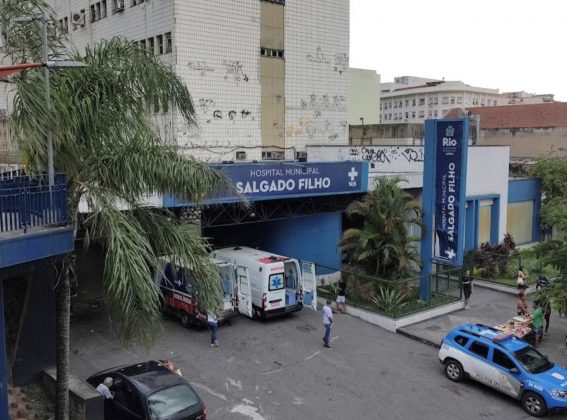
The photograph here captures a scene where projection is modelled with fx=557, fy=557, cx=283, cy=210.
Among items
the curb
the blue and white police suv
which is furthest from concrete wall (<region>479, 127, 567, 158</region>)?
the blue and white police suv

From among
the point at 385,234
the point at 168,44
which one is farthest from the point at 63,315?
the point at 168,44

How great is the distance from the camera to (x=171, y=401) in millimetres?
10453

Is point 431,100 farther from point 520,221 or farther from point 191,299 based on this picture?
point 191,299

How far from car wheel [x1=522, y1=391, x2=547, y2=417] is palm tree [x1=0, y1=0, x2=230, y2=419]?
8029 mm

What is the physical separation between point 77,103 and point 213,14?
73.9 feet

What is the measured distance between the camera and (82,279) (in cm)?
2064

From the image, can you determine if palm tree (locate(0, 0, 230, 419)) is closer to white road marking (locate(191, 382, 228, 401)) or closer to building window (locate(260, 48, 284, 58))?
white road marking (locate(191, 382, 228, 401))

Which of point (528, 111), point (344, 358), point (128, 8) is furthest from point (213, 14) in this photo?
point (528, 111)

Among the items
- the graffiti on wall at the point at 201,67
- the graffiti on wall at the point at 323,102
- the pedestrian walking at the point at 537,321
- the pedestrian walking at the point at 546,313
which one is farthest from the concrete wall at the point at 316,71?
the pedestrian walking at the point at 537,321

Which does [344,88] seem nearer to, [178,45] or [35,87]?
[178,45]

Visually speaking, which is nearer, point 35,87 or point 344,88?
point 35,87

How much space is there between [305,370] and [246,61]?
21.1m

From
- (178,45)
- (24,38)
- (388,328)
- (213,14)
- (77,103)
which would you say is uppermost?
(213,14)

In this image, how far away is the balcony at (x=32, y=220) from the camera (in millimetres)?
8086
